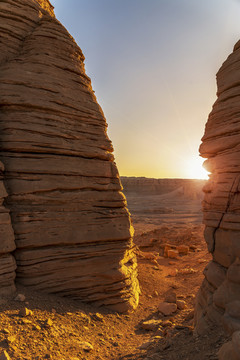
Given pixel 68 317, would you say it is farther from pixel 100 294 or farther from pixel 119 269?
pixel 119 269

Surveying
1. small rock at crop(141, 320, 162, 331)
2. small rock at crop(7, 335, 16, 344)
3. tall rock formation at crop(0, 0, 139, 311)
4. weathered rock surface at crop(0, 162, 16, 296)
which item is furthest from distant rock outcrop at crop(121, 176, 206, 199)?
small rock at crop(7, 335, 16, 344)

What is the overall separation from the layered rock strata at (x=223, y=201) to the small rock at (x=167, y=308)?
1.71m

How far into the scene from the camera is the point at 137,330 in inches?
227

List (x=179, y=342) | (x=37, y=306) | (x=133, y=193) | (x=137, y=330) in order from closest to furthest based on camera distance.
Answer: (x=179, y=342)
(x=37, y=306)
(x=137, y=330)
(x=133, y=193)

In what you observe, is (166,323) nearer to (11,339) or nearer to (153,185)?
(11,339)

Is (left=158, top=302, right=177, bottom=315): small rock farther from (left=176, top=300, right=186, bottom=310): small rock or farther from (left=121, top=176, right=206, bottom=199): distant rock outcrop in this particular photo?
(left=121, top=176, right=206, bottom=199): distant rock outcrop

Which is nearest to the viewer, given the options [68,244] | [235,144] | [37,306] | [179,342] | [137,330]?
[179,342]

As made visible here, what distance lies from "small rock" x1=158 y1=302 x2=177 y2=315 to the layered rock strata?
5.61 ft

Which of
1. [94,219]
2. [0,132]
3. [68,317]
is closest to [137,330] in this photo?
[68,317]

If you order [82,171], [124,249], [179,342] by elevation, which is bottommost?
[179,342]

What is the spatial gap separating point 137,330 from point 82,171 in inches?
162

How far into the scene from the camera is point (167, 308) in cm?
662

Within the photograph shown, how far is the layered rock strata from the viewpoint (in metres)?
4.21

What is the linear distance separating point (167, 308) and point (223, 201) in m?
3.66
